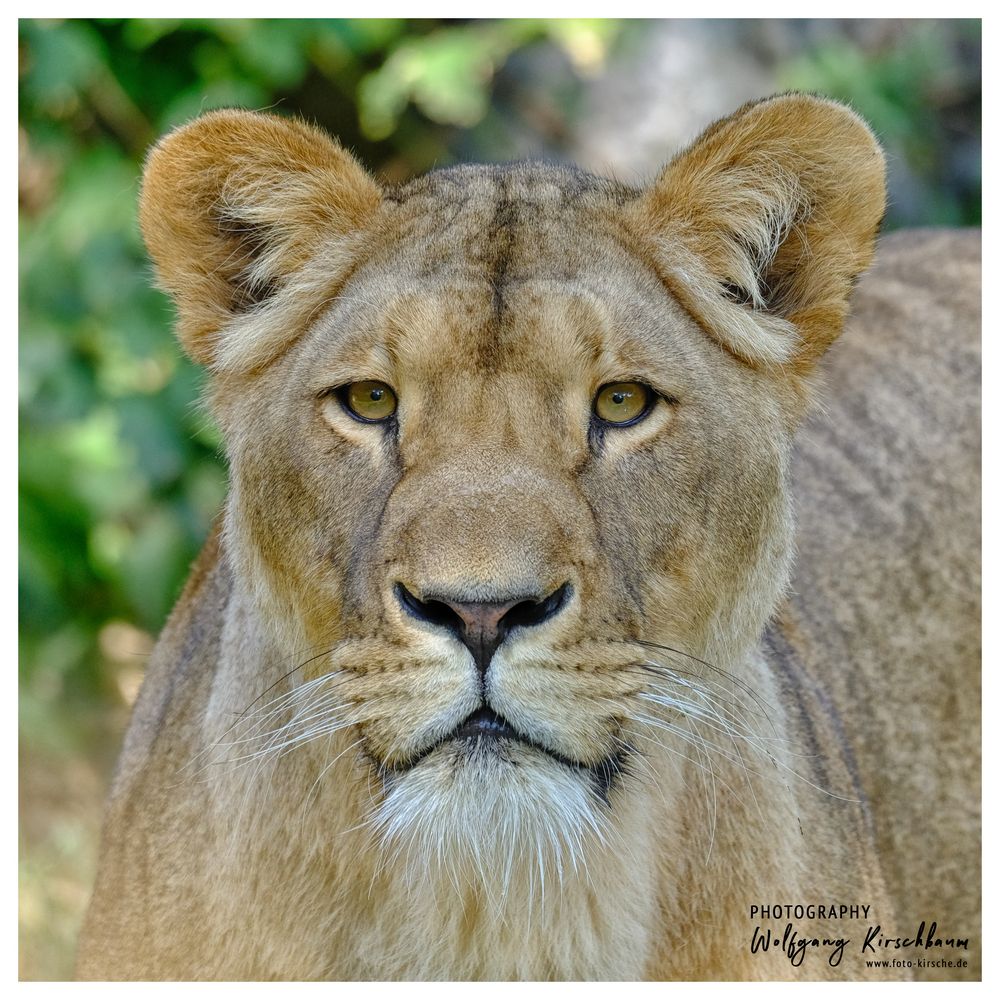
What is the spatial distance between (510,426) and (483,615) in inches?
14.2

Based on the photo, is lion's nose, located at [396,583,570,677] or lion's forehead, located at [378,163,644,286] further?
lion's forehead, located at [378,163,644,286]

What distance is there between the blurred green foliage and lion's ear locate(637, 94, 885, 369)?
6.32 ft

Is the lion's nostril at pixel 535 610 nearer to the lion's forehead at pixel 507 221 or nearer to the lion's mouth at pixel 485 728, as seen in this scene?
the lion's mouth at pixel 485 728

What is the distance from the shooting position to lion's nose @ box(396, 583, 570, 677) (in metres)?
1.91

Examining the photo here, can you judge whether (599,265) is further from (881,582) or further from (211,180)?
(881,582)

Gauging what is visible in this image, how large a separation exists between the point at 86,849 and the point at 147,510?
1075 millimetres


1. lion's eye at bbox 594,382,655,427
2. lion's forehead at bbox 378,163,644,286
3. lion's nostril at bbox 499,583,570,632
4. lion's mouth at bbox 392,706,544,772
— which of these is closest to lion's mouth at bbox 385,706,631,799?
lion's mouth at bbox 392,706,544,772

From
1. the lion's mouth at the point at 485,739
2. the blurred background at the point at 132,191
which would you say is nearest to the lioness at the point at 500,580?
the lion's mouth at the point at 485,739

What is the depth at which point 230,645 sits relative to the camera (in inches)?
103

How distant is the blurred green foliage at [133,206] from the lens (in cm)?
434

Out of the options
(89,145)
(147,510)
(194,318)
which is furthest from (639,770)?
(89,145)

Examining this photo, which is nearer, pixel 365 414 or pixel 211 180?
pixel 365 414

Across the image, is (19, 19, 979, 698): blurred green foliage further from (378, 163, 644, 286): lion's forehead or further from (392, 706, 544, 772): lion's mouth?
(392, 706, 544, 772): lion's mouth
